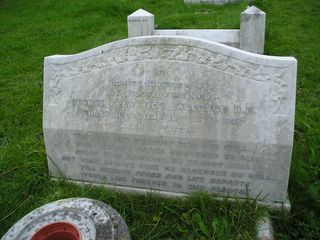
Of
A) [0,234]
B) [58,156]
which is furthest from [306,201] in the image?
[0,234]

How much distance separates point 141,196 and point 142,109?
0.64m

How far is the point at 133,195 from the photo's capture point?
2.53 metres

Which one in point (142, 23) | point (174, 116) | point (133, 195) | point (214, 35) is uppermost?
point (142, 23)

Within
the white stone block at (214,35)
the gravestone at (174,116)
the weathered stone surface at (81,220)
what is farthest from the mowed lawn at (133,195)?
the white stone block at (214,35)

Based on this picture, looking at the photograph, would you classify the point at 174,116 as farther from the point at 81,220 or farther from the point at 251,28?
the point at 251,28

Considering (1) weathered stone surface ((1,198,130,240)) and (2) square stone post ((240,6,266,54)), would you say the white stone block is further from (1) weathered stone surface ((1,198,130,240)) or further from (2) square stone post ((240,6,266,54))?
(1) weathered stone surface ((1,198,130,240))

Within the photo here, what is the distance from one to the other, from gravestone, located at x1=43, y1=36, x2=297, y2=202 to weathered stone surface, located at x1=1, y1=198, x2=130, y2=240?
0.61m

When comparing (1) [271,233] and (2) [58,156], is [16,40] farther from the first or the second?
(1) [271,233]

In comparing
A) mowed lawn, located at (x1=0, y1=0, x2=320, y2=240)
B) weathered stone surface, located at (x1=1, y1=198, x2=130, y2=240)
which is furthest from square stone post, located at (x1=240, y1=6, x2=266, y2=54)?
weathered stone surface, located at (x1=1, y1=198, x2=130, y2=240)

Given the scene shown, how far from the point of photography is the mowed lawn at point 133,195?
7.36 feet

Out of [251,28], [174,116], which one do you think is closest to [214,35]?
[251,28]

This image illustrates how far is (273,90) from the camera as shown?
211 cm

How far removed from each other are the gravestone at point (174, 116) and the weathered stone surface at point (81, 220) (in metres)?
0.61

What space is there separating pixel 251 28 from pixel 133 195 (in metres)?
3.10
